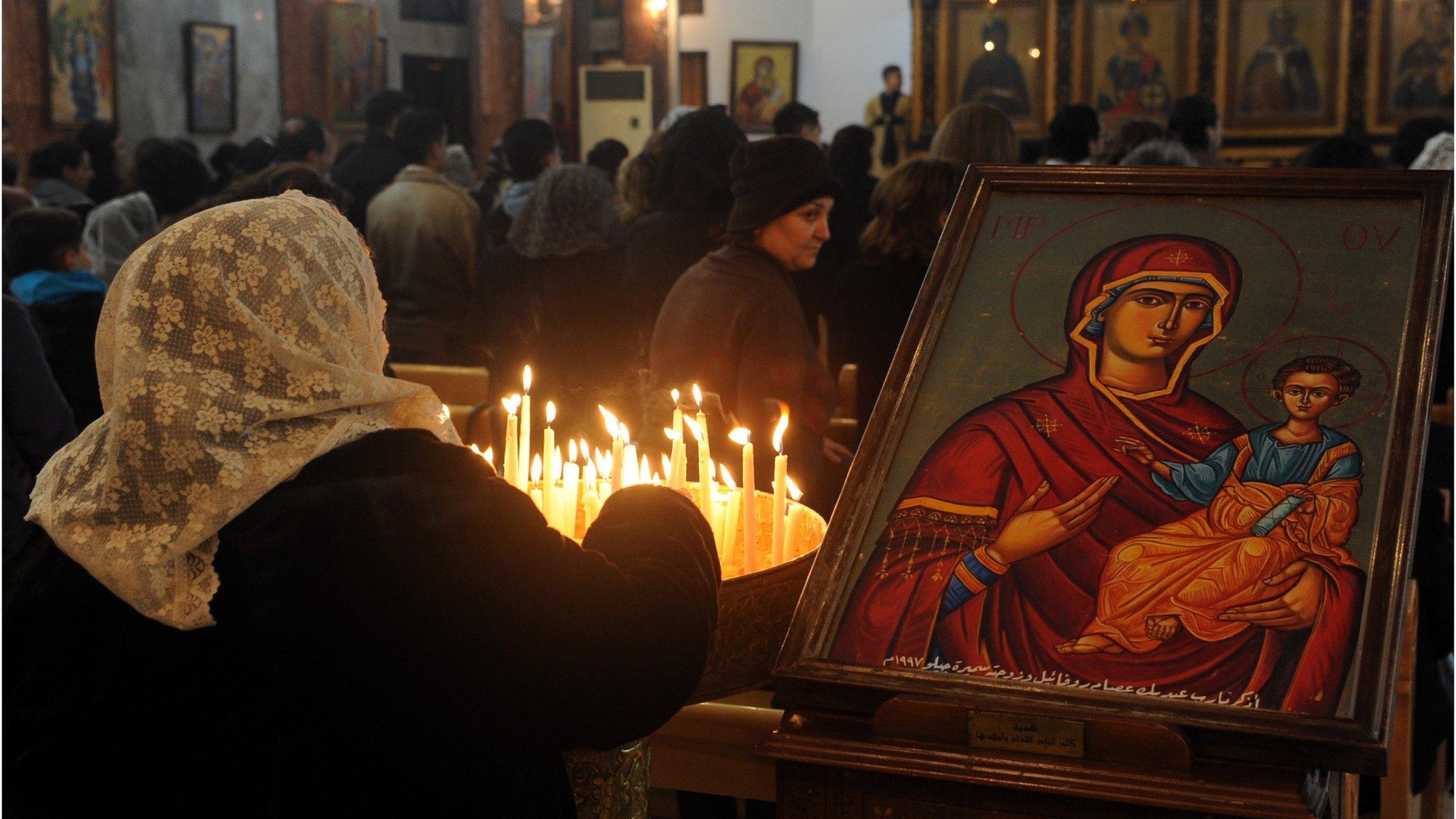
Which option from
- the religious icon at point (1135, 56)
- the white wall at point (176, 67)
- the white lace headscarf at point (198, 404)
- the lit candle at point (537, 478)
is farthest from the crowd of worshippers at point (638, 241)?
the religious icon at point (1135, 56)

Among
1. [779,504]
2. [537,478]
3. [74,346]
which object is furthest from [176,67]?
[779,504]

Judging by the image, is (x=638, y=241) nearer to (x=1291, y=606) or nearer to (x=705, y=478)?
(x=705, y=478)

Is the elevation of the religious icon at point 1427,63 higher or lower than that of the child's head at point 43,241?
higher

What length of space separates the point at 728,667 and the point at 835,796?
0.20 meters

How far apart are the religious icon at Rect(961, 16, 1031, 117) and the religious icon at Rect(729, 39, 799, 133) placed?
2072 millimetres

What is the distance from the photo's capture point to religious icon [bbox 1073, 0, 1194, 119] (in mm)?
13297

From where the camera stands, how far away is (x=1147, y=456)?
176cm

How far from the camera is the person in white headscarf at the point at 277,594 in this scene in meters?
1.35

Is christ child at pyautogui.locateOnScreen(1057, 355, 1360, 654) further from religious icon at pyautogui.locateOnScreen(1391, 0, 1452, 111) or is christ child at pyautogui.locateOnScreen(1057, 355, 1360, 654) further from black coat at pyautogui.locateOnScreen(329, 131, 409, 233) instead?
religious icon at pyautogui.locateOnScreen(1391, 0, 1452, 111)

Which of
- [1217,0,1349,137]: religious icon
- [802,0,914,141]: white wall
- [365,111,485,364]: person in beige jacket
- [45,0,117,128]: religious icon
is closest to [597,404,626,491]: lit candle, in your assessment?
[365,111,485,364]: person in beige jacket

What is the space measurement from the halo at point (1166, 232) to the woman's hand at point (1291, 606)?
33cm

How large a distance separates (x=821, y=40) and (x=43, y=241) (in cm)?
1161

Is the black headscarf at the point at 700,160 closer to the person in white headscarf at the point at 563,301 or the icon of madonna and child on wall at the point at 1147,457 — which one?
the person in white headscarf at the point at 563,301

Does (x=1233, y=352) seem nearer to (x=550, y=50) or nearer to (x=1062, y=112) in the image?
(x=1062, y=112)
